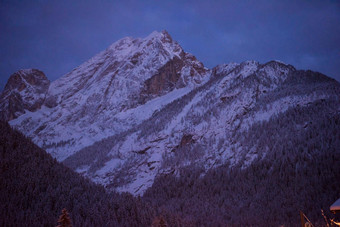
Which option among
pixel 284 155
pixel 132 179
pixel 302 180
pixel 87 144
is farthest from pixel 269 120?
pixel 87 144

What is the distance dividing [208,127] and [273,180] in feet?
169

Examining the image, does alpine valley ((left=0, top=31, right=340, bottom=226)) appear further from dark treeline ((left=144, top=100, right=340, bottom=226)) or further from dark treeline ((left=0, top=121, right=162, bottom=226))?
dark treeline ((left=0, top=121, right=162, bottom=226))

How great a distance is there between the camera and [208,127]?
135 m

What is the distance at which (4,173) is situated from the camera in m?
63.8

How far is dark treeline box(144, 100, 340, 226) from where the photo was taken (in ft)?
236

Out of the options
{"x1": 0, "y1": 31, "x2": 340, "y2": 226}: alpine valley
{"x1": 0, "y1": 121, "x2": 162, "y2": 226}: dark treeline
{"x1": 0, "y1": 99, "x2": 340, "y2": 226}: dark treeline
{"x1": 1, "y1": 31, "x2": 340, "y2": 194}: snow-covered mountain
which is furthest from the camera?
{"x1": 1, "y1": 31, "x2": 340, "y2": 194}: snow-covered mountain

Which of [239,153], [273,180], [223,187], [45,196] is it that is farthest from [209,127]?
[45,196]

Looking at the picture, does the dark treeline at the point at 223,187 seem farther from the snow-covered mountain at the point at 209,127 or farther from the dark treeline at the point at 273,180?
the snow-covered mountain at the point at 209,127

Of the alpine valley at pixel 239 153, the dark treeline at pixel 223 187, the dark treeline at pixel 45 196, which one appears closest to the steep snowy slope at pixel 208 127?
the alpine valley at pixel 239 153

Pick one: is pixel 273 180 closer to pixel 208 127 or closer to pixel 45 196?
pixel 208 127

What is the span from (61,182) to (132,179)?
63.5m

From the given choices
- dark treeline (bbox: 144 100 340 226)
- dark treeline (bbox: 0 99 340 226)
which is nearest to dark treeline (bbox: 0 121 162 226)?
dark treeline (bbox: 0 99 340 226)

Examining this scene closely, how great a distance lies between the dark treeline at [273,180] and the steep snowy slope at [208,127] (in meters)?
4.93

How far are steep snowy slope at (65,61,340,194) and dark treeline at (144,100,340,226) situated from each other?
493 centimetres
